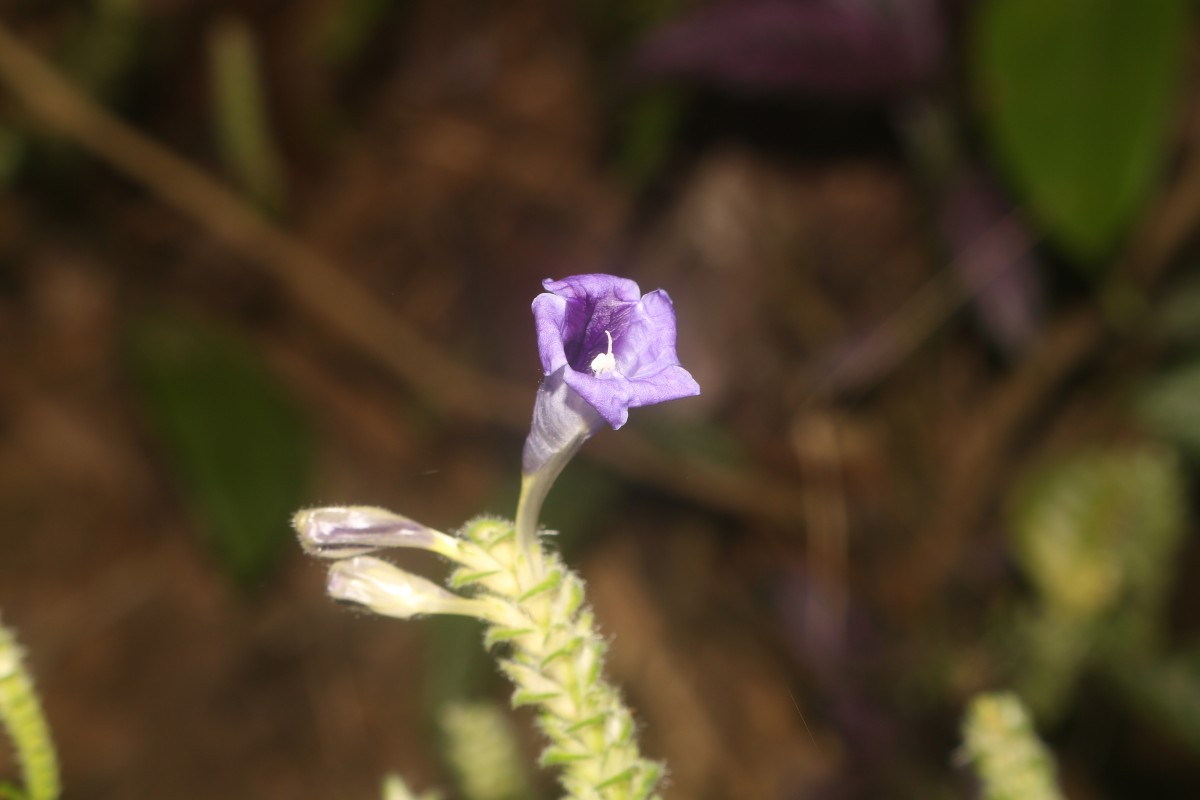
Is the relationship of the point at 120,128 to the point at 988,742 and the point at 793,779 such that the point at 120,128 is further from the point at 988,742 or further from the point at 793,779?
the point at 988,742

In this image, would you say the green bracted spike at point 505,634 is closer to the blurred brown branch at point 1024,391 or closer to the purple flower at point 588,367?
the purple flower at point 588,367

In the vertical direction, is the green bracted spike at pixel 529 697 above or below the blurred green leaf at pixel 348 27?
below

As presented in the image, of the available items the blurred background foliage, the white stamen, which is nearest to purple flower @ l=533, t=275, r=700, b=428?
the white stamen

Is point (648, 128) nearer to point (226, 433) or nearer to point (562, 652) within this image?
point (226, 433)

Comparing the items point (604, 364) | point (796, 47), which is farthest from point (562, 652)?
point (796, 47)

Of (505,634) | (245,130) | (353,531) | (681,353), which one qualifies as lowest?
(505,634)

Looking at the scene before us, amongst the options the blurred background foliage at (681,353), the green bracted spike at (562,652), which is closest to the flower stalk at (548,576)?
the green bracted spike at (562,652)
